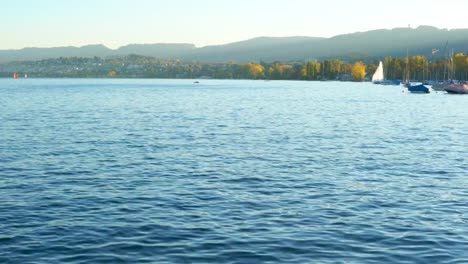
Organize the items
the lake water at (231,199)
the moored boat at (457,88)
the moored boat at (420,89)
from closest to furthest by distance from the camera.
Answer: the lake water at (231,199), the moored boat at (457,88), the moored boat at (420,89)

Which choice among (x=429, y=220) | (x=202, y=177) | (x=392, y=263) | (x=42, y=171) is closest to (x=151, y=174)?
(x=202, y=177)

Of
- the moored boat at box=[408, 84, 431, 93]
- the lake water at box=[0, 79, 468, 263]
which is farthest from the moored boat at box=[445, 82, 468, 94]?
the lake water at box=[0, 79, 468, 263]

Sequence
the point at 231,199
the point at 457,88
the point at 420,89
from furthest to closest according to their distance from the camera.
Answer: the point at 420,89, the point at 457,88, the point at 231,199

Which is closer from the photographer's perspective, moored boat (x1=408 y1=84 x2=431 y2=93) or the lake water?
the lake water

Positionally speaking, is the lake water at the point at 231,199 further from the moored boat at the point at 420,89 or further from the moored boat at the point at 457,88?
the moored boat at the point at 420,89

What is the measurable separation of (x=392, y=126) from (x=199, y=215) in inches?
2044

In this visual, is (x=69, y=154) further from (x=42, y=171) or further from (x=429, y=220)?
(x=429, y=220)

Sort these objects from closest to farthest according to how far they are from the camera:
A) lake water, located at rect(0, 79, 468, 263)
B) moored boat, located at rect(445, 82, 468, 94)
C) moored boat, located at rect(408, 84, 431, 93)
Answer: lake water, located at rect(0, 79, 468, 263) → moored boat, located at rect(445, 82, 468, 94) → moored boat, located at rect(408, 84, 431, 93)

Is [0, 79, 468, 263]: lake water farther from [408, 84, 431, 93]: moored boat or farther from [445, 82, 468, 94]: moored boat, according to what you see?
[408, 84, 431, 93]: moored boat

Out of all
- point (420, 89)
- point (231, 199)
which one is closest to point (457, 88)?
point (420, 89)

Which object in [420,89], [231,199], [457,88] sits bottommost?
[420,89]

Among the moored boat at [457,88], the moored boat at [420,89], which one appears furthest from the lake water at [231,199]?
the moored boat at [420,89]

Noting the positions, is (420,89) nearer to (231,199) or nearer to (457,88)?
(457,88)

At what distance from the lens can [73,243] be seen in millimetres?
20391
